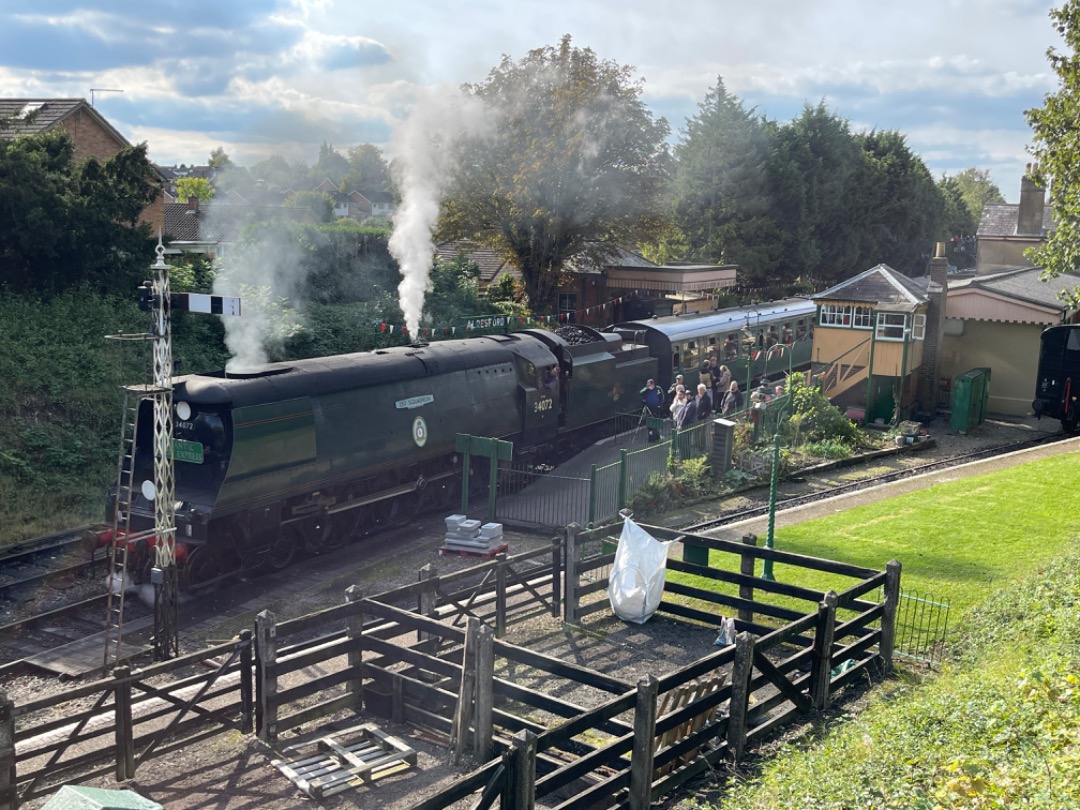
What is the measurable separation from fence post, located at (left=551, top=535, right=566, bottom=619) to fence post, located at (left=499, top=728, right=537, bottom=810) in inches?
205

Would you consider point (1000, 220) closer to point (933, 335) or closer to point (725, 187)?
point (725, 187)

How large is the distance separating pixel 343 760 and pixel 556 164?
27.7 metres

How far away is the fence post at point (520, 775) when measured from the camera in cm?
639

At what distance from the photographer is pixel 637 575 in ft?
37.1

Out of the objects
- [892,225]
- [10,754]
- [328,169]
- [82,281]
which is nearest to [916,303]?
[82,281]

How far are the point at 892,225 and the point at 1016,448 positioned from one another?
3771 cm

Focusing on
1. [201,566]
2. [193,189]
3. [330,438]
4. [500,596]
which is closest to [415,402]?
[330,438]

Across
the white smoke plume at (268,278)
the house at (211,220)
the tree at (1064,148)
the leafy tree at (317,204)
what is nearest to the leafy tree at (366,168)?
the leafy tree at (317,204)

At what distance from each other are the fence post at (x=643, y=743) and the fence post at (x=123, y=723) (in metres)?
4.13

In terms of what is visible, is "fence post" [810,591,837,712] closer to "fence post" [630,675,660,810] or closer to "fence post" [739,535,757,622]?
"fence post" [739,535,757,622]

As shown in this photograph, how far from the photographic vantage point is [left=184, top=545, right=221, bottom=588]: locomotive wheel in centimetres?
1398

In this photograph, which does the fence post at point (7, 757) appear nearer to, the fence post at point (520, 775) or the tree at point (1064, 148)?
the fence post at point (520, 775)

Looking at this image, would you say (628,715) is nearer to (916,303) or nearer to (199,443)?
(199,443)

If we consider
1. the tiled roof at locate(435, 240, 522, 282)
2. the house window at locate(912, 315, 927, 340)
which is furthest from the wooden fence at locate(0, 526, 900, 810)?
the tiled roof at locate(435, 240, 522, 282)
